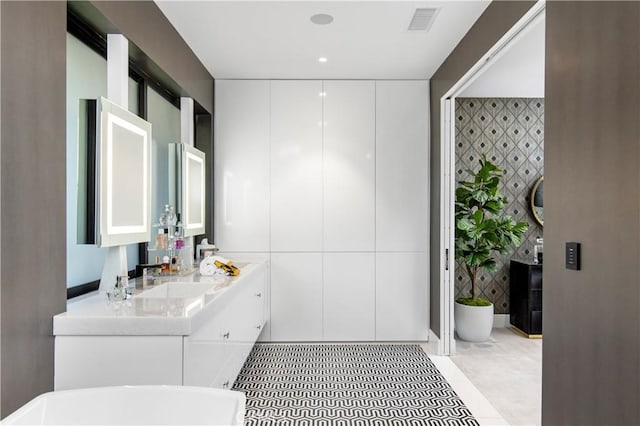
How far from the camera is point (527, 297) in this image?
14.9 ft

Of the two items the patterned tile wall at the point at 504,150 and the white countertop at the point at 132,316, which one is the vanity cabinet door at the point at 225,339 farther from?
the patterned tile wall at the point at 504,150

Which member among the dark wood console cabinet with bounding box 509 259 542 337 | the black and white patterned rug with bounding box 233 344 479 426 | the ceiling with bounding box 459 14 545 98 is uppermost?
the ceiling with bounding box 459 14 545 98

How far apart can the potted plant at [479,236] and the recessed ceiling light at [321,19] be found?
2.09 m

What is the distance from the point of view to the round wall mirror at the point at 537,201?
4930 mm

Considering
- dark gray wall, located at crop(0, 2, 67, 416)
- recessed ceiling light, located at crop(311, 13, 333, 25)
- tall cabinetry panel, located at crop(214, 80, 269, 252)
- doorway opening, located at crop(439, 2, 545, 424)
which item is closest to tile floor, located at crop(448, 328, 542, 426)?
doorway opening, located at crop(439, 2, 545, 424)

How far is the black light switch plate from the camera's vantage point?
5.78 ft

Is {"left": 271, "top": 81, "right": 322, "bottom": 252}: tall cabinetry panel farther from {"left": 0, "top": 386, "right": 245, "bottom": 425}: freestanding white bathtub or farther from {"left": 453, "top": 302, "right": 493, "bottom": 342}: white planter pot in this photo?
{"left": 0, "top": 386, "right": 245, "bottom": 425}: freestanding white bathtub

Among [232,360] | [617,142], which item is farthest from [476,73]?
[232,360]

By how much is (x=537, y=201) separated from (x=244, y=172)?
10.2 ft

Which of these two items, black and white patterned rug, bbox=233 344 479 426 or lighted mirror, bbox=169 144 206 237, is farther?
lighted mirror, bbox=169 144 206 237

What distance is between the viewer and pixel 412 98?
433 centimetres

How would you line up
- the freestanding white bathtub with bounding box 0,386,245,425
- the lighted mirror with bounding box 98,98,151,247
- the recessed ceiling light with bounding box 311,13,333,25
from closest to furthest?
1. the freestanding white bathtub with bounding box 0,386,245,425
2. the lighted mirror with bounding box 98,98,151,247
3. the recessed ceiling light with bounding box 311,13,333,25

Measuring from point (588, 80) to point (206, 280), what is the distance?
87.7 inches

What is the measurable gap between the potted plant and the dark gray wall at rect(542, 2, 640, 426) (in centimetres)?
235
